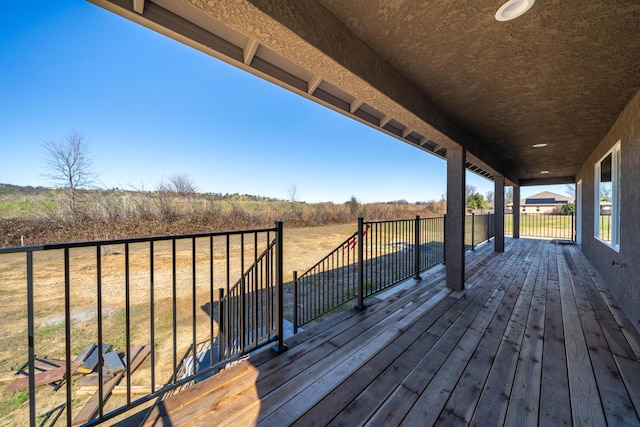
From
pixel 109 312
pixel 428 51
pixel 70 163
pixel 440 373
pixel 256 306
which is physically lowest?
pixel 109 312

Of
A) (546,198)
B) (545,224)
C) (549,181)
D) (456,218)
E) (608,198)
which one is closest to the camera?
(456,218)

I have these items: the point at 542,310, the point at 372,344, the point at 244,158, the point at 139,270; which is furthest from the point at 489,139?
the point at 244,158

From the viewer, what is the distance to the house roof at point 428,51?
133cm

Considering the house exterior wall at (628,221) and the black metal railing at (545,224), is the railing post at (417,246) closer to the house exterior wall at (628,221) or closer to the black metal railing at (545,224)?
the house exterior wall at (628,221)

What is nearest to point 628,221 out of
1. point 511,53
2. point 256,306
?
point 511,53

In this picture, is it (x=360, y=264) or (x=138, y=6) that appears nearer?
(x=138, y=6)

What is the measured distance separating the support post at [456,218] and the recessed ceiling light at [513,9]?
2.04 meters

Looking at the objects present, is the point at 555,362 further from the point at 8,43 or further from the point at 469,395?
the point at 8,43

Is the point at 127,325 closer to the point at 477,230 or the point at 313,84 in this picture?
the point at 313,84

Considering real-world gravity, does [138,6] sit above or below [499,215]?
above

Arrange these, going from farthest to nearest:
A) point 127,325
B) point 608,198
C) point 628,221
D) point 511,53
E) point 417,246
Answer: point 608,198 < point 417,246 < point 628,221 < point 511,53 < point 127,325

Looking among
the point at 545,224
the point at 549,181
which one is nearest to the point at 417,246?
the point at 549,181

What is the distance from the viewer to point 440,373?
160 centimetres

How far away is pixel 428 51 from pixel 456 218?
234cm
